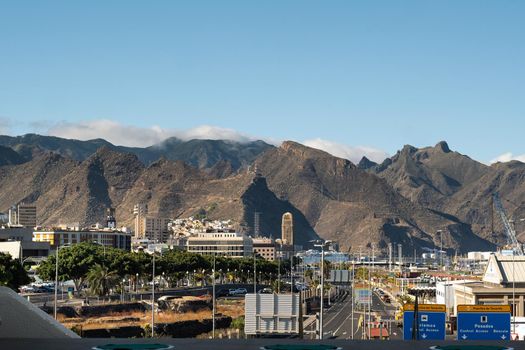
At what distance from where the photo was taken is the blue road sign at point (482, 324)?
5025cm

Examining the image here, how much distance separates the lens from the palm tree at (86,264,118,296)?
6437 inches

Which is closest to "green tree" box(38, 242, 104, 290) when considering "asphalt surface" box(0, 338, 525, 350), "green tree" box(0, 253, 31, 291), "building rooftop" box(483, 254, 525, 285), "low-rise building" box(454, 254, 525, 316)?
"green tree" box(0, 253, 31, 291)

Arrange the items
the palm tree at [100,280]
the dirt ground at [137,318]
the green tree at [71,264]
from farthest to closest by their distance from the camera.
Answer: the green tree at [71,264] < the palm tree at [100,280] < the dirt ground at [137,318]

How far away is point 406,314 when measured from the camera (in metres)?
52.9

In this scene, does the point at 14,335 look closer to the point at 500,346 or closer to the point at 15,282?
the point at 500,346

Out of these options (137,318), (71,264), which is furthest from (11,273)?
(71,264)

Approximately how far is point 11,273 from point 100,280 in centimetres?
4333

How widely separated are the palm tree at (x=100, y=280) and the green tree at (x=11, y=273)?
37.4 meters

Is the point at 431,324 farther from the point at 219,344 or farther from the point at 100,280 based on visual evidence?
the point at 100,280

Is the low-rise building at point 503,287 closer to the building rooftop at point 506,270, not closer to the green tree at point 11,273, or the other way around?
the building rooftop at point 506,270

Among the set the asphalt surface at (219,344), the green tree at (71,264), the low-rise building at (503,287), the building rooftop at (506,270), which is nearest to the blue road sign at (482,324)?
the asphalt surface at (219,344)

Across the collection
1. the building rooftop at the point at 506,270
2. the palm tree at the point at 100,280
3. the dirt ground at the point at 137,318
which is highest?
the building rooftop at the point at 506,270

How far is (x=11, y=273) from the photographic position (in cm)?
12075

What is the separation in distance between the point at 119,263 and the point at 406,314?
5304 inches
